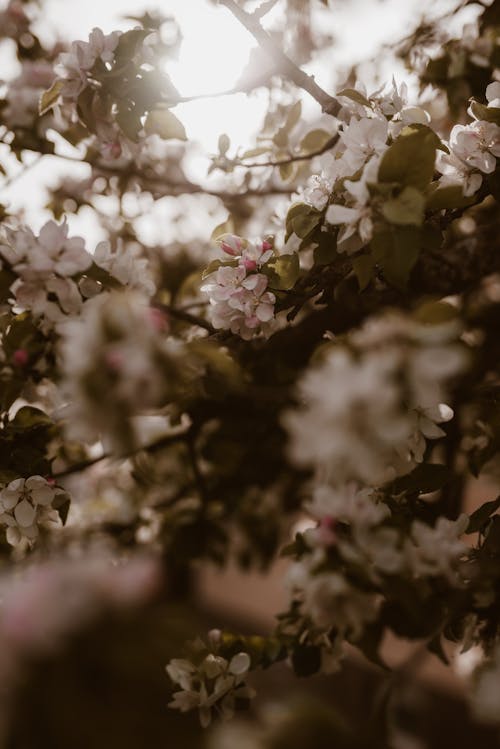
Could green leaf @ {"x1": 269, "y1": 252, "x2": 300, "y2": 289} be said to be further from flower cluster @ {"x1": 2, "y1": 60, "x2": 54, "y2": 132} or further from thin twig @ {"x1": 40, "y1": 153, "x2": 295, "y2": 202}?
flower cluster @ {"x1": 2, "y1": 60, "x2": 54, "y2": 132}

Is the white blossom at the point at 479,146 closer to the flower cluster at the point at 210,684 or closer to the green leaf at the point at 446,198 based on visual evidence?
the green leaf at the point at 446,198

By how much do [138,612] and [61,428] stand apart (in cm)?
62

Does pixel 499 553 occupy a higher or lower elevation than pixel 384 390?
lower

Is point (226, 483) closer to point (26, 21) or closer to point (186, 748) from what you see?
Answer: point (186, 748)

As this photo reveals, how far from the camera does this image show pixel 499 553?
79 cm

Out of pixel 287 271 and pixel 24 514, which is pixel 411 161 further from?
pixel 24 514

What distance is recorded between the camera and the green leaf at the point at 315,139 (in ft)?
3.85

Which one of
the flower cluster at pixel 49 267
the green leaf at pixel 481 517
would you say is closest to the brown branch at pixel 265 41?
the flower cluster at pixel 49 267

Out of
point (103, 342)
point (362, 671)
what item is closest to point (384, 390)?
point (103, 342)

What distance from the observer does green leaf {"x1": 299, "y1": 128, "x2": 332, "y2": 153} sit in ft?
3.85

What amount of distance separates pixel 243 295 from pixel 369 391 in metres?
0.48

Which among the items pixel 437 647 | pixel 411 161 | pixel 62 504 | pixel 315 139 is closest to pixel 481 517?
pixel 437 647

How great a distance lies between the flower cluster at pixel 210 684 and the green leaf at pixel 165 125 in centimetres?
77

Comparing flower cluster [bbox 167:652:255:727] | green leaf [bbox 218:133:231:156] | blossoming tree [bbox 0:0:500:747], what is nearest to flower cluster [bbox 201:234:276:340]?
blossoming tree [bbox 0:0:500:747]
